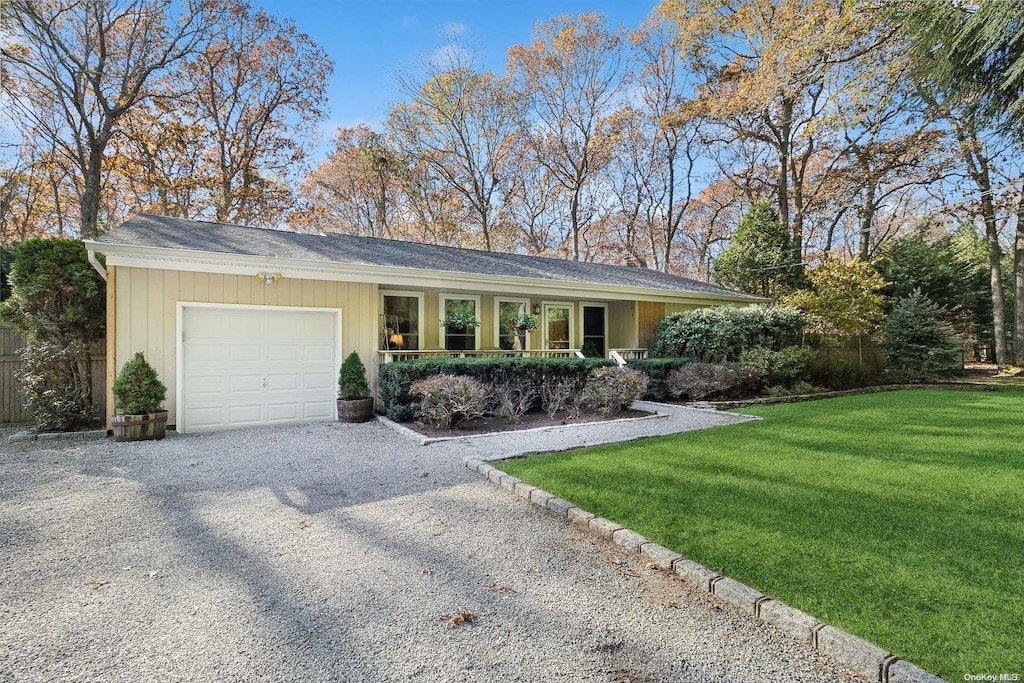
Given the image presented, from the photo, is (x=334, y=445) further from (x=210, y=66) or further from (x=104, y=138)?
(x=210, y=66)

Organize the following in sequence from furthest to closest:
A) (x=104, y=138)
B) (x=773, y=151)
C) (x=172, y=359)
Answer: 1. (x=773, y=151)
2. (x=104, y=138)
3. (x=172, y=359)

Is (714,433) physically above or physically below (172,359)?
below

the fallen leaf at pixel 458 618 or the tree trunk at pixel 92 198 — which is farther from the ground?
the tree trunk at pixel 92 198

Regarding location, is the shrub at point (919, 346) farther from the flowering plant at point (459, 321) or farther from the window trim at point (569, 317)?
the flowering plant at point (459, 321)

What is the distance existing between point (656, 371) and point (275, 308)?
793cm

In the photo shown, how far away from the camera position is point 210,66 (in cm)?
1728

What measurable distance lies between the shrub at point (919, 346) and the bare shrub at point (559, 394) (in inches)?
466

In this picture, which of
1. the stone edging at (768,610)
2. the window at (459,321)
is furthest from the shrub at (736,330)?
the stone edging at (768,610)

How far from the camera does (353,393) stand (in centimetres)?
852

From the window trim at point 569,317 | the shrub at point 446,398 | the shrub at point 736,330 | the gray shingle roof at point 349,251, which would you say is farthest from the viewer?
the window trim at point 569,317

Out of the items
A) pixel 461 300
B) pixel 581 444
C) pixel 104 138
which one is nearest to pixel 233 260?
pixel 461 300

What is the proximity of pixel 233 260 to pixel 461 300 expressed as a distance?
16.4 feet

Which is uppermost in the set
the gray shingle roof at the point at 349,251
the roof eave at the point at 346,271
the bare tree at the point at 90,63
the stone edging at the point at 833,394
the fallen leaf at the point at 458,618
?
the bare tree at the point at 90,63

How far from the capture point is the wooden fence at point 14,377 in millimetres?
8141
